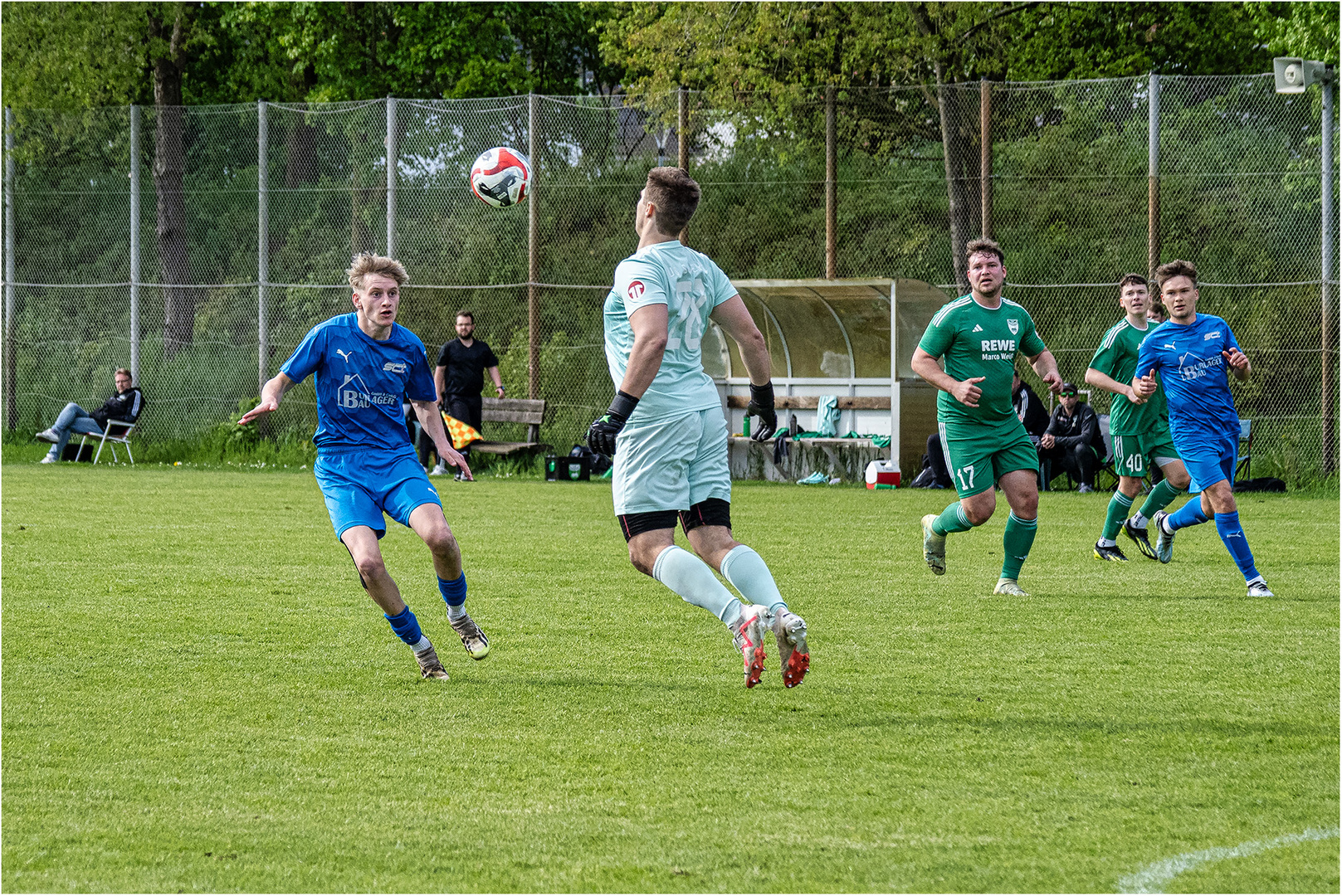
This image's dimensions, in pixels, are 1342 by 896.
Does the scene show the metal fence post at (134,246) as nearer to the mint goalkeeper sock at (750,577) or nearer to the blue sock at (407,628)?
the blue sock at (407,628)

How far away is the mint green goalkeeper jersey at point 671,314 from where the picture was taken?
520 centimetres

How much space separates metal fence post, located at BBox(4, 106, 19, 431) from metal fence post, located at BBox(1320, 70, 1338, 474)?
1926 centimetres

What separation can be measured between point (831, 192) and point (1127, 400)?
33.4ft

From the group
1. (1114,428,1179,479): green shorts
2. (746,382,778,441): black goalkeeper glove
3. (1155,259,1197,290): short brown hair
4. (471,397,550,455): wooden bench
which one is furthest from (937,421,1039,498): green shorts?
(471,397,550,455): wooden bench

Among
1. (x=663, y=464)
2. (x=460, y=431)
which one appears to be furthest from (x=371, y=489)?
(x=460, y=431)

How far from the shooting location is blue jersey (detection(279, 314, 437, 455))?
6.32 m

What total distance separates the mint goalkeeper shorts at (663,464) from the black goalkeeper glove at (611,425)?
230 mm

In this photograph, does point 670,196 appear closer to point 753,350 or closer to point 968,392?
point 753,350

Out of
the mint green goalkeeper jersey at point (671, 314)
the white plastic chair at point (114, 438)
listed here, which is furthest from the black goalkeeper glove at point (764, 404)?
the white plastic chair at point (114, 438)

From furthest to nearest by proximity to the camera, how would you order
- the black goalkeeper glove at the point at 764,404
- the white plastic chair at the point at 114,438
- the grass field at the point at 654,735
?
the white plastic chair at the point at 114,438 → the black goalkeeper glove at the point at 764,404 → the grass field at the point at 654,735

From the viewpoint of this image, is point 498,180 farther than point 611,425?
Yes

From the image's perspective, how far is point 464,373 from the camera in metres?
18.8

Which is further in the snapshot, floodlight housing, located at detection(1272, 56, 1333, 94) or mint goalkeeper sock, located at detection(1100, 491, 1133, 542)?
floodlight housing, located at detection(1272, 56, 1333, 94)

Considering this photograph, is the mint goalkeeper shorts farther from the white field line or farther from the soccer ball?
the soccer ball
